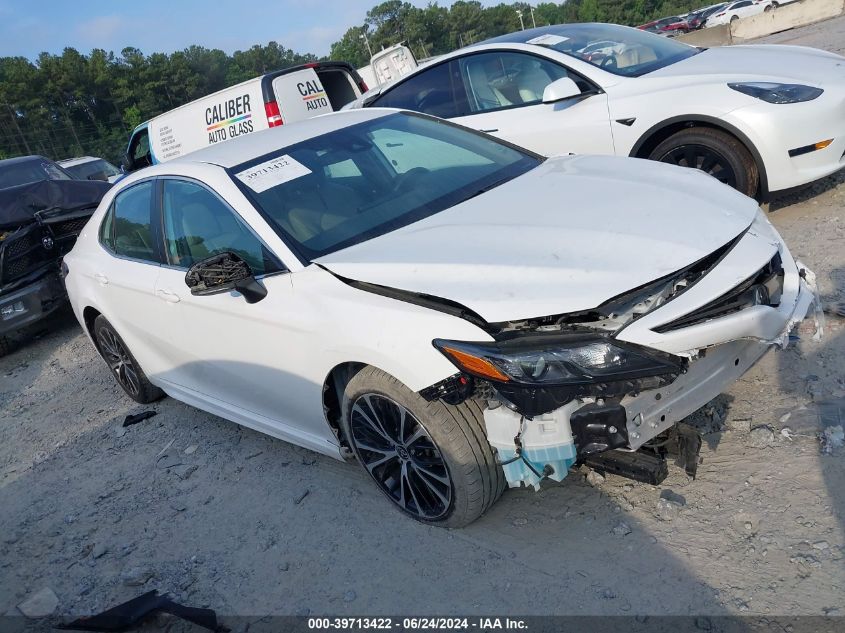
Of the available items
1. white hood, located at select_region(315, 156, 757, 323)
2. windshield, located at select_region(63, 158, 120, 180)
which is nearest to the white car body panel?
white hood, located at select_region(315, 156, 757, 323)

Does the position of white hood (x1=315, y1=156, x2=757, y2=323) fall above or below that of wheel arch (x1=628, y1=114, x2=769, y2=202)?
above

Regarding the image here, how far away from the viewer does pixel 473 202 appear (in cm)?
348

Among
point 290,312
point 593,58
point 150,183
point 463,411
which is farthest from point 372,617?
point 593,58

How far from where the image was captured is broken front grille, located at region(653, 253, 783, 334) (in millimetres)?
2574

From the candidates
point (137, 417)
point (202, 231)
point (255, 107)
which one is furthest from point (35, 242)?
point (202, 231)

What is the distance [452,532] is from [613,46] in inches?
186

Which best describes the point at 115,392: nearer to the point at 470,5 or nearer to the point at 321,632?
the point at 321,632

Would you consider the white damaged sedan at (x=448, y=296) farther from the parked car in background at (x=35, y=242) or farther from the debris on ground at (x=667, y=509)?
the parked car in background at (x=35, y=242)

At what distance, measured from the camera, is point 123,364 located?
5.23 metres

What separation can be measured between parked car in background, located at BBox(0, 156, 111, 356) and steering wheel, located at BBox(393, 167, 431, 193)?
5.15 meters

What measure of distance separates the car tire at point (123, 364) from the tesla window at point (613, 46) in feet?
13.6

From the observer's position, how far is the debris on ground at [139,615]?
296 centimetres

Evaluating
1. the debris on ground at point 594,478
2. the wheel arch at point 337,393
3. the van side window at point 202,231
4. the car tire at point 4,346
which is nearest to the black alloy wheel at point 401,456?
the wheel arch at point 337,393

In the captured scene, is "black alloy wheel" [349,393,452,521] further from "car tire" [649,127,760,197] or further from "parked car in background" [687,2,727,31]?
"parked car in background" [687,2,727,31]
